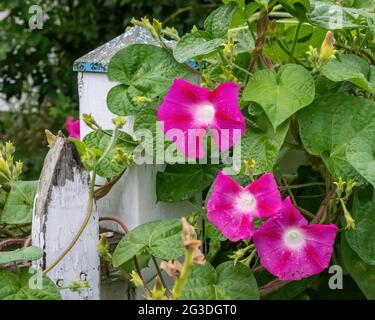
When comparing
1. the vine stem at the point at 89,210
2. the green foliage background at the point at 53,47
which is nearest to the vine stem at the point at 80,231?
the vine stem at the point at 89,210

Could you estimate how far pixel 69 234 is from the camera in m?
1.01

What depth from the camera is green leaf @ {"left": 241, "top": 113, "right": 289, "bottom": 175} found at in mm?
943

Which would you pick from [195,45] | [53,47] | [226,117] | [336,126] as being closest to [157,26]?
[195,45]

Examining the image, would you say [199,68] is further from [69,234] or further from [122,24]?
[122,24]

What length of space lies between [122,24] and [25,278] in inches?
84.2

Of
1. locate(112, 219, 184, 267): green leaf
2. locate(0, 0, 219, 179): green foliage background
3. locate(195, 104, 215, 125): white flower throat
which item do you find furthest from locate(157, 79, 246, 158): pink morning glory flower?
locate(0, 0, 219, 179): green foliage background

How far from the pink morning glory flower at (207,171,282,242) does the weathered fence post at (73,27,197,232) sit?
232 mm

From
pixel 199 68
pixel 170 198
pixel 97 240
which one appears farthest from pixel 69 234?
pixel 199 68

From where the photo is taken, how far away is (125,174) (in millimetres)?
1127

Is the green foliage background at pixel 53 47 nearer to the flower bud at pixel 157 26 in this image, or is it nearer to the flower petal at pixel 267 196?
the flower bud at pixel 157 26

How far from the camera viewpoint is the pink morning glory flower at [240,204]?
884mm

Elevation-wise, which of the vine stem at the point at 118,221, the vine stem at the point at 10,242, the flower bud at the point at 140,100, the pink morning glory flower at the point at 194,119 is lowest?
the vine stem at the point at 10,242

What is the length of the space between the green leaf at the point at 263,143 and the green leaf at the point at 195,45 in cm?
12

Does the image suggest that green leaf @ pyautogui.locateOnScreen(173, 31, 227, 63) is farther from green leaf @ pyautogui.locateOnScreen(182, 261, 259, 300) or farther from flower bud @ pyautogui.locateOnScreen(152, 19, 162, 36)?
green leaf @ pyautogui.locateOnScreen(182, 261, 259, 300)
